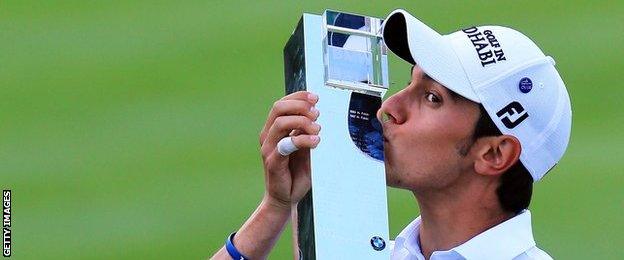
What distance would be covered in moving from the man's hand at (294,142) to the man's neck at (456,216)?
0.19 m

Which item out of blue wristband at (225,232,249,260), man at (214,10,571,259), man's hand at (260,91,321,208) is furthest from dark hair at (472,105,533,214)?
blue wristband at (225,232,249,260)

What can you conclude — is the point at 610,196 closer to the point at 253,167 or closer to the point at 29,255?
the point at 253,167

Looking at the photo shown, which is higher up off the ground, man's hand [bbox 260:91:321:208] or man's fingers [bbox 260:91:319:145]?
man's fingers [bbox 260:91:319:145]

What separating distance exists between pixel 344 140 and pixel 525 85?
1.23 feet

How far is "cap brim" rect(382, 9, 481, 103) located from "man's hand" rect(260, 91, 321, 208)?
0.21 metres

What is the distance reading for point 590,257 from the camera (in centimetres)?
344

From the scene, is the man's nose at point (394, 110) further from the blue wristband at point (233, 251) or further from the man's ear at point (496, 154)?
the blue wristband at point (233, 251)

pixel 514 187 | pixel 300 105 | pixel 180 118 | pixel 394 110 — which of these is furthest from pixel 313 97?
pixel 180 118

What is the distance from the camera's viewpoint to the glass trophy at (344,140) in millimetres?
2125

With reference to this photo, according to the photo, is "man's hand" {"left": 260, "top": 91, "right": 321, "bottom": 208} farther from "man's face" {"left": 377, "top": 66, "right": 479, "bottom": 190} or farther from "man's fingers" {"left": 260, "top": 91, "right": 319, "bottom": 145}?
"man's face" {"left": 377, "top": 66, "right": 479, "bottom": 190}

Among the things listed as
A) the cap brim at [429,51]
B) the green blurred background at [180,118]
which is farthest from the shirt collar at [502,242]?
the green blurred background at [180,118]

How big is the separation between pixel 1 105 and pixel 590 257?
1.39 meters

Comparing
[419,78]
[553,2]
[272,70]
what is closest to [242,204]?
[272,70]

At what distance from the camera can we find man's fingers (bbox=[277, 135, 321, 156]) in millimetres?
2184
